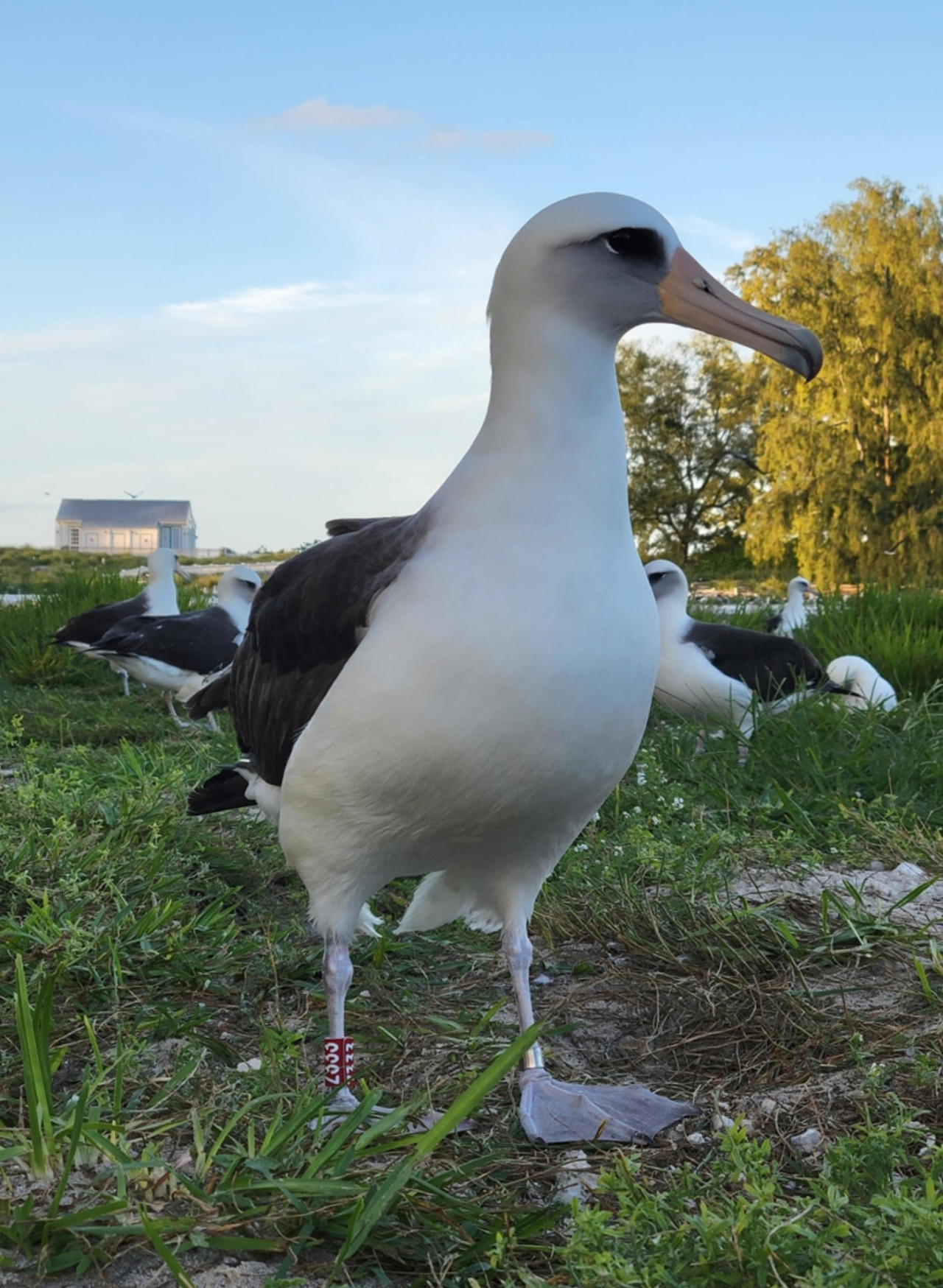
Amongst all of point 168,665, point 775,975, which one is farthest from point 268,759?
point 168,665

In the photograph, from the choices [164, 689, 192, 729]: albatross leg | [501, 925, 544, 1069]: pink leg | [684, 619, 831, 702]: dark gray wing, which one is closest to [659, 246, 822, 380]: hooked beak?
[501, 925, 544, 1069]: pink leg

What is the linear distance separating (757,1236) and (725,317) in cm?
165

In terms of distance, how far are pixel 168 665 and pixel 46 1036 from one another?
22.7ft

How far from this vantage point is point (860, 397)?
33.0 meters

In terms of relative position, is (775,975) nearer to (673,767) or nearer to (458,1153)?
(458,1153)

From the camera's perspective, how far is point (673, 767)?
195 inches

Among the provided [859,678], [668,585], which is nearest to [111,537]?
[668,585]

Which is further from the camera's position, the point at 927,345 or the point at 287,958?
the point at 927,345

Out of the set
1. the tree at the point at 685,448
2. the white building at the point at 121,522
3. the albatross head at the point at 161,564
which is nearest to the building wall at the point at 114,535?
the white building at the point at 121,522

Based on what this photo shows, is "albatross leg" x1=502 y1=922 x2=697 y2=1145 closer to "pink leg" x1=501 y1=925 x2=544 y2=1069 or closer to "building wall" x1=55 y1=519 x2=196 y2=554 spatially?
"pink leg" x1=501 y1=925 x2=544 y2=1069

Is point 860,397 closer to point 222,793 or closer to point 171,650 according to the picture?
point 171,650

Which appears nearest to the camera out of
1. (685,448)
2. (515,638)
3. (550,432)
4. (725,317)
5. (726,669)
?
(515,638)

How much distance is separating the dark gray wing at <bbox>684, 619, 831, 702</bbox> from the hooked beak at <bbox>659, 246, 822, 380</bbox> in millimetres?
4347

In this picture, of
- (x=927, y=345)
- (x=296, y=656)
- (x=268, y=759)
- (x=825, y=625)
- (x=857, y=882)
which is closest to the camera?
(x=296, y=656)
